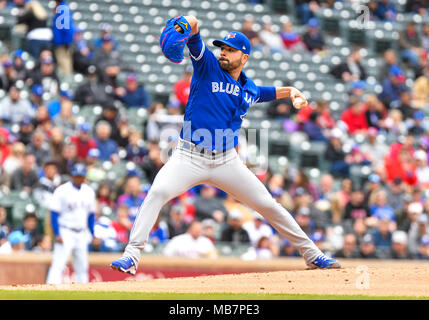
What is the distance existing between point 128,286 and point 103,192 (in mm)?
5568

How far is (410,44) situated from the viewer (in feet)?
62.9

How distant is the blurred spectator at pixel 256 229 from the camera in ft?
42.0

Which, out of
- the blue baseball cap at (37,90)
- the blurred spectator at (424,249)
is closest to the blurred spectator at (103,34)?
the blue baseball cap at (37,90)

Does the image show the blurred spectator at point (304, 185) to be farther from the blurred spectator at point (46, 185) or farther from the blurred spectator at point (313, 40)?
the blurred spectator at point (313, 40)

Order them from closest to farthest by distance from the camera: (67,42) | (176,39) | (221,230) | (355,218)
A: 1. (176,39)
2. (221,230)
3. (355,218)
4. (67,42)

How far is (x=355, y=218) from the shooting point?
1391cm

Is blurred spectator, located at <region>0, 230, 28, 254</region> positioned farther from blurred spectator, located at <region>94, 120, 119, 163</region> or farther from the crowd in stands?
blurred spectator, located at <region>94, 120, 119, 163</region>

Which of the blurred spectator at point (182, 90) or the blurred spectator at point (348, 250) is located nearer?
the blurred spectator at point (348, 250)

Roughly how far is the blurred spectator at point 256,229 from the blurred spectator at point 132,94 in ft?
11.2

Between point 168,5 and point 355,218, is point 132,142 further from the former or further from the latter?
point 168,5

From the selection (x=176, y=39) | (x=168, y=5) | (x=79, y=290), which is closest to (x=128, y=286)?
(x=79, y=290)

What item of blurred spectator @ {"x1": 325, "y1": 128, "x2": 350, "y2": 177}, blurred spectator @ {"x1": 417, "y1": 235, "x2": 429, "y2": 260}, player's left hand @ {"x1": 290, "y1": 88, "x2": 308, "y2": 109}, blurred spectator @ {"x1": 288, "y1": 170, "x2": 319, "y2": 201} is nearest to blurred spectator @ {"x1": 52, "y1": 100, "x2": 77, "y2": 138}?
blurred spectator @ {"x1": 288, "y1": 170, "x2": 319, "y2": 201}

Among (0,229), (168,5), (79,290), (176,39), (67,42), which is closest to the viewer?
(176,39)

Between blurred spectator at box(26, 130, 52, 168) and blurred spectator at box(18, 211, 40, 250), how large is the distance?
1057 millimetres
